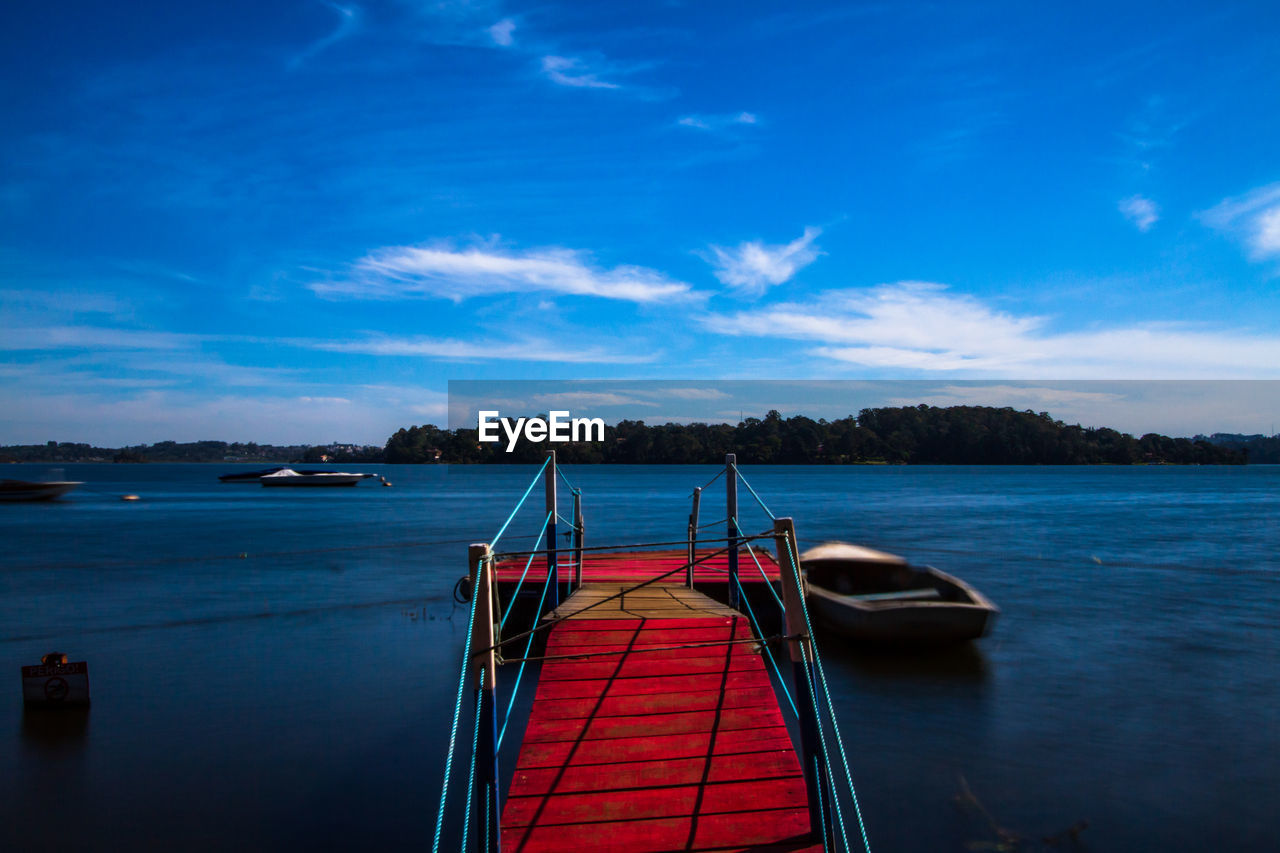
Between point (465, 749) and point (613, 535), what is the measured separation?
3305 cm

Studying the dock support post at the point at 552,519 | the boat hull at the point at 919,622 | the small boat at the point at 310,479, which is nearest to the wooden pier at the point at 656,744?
the dock support post at the point at 552,519

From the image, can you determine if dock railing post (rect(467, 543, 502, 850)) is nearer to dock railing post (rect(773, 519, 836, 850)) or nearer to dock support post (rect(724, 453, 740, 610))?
dock railing post (rect(773, 519, 836, 850))

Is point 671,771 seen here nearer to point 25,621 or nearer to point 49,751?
point 49,751

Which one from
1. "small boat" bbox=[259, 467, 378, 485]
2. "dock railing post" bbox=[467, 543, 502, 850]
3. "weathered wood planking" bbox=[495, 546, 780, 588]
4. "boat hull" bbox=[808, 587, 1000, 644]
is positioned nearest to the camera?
"dock railing post" bbox=[467, 543, 502, 850]

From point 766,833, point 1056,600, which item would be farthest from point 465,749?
point 1056,600

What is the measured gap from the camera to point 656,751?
6758mm

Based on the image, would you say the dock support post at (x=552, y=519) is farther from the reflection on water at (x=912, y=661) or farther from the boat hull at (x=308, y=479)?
the boat hull at (x=308, y=479)

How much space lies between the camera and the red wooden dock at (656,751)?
580cm

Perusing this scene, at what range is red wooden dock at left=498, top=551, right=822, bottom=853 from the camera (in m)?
5.80

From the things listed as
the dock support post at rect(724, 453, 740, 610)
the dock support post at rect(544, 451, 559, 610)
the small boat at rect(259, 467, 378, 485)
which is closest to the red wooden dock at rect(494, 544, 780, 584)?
the dock support post at rect(544, 451, 559, 610)

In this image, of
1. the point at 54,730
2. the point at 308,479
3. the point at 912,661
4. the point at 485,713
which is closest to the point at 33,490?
the point at 308,479

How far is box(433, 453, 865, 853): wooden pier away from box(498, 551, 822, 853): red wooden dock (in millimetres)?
12

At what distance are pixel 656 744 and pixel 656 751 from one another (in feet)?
0.34

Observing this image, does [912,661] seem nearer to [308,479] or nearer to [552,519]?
[552,519]
